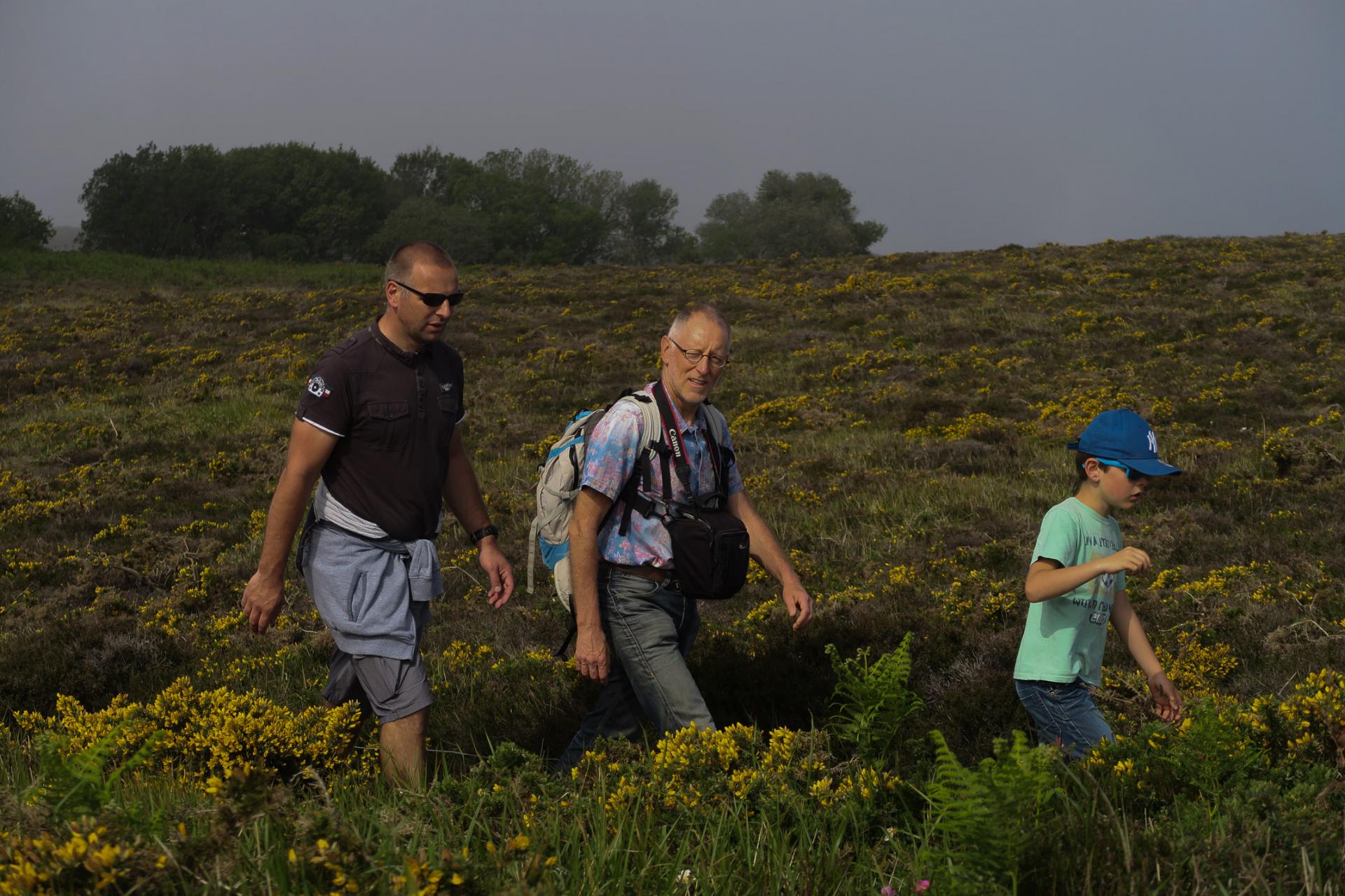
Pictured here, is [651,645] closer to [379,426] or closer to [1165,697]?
[379,426]

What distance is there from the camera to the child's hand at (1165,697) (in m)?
3.65

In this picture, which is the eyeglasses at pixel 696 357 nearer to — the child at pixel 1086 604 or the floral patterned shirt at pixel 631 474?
the floral patterned shirt at pixel 631 474

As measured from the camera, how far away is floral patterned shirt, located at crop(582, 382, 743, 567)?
11.6ft

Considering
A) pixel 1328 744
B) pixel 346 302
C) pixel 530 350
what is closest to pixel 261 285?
pixel 346 302

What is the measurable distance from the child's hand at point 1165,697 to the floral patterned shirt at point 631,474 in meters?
1.74

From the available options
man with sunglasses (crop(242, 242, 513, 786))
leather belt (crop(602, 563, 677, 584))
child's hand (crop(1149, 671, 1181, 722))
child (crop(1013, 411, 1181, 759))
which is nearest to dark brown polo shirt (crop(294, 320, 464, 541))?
man with sunglasses (crop(242, 242, 513, 786))

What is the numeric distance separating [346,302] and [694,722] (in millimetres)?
25147

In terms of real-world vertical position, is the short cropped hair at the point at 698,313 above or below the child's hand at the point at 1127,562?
above

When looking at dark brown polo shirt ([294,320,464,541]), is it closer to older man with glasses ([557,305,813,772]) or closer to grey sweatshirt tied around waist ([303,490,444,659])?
grey sweatshirt tied around waist ([303,490,444,659])

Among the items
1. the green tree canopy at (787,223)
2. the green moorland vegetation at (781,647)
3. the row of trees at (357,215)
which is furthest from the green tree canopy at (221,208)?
the green moorland vegetation at (781,647)

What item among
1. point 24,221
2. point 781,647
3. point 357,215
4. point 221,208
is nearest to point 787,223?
point 357,215

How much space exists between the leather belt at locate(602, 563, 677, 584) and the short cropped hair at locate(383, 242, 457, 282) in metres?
1.22

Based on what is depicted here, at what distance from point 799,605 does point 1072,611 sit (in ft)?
3.26

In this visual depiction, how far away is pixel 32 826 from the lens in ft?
7.34
